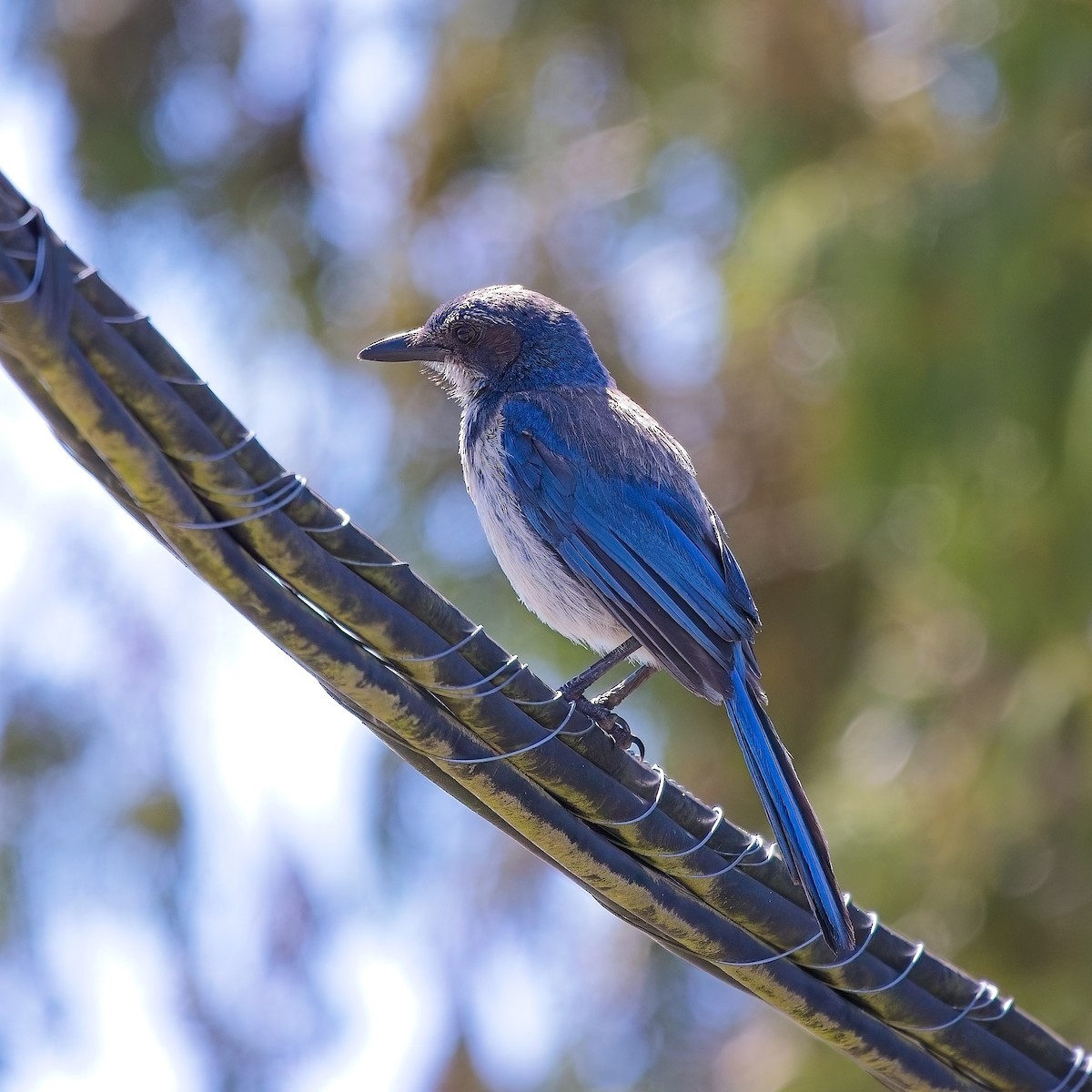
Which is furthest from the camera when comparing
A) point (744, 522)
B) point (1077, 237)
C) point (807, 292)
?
point (744, 522)

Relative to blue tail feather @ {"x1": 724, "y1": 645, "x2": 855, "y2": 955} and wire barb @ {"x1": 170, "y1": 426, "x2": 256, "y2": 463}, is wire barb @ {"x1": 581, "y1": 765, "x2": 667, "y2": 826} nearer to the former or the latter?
blue tail feather @ {"x1": 724, "y1": 645, "x2": 855, "y2": 955}

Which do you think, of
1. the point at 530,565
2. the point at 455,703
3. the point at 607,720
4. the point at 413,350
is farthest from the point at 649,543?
the point at 455,703

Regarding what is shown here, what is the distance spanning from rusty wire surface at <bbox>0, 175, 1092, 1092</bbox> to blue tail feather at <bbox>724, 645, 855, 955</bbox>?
0.05 meters

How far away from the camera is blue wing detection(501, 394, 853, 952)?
4414 millimetres

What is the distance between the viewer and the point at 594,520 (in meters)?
4.85

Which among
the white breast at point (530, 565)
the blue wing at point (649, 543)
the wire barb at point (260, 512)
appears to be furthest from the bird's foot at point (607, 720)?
the wire barb at point (260, 512)

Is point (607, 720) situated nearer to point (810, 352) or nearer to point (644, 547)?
point (644, 547)

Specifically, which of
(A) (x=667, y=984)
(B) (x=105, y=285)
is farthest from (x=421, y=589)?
(A) (x=667, y=984)

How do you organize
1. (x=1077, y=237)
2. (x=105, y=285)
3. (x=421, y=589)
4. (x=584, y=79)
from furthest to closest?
1. (x=584, y=79)
2. (x=1077, y=237)
3. (x=421, y=589)
4. (x=105, y=285)

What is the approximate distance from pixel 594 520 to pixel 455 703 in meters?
1.85

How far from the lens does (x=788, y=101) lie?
8.11 metres

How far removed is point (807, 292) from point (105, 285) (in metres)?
5.60

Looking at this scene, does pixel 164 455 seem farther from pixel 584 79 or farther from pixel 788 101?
pixel 584 79

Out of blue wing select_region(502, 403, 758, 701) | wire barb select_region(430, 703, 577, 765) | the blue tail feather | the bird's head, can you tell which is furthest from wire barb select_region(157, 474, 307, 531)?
the bird's head
